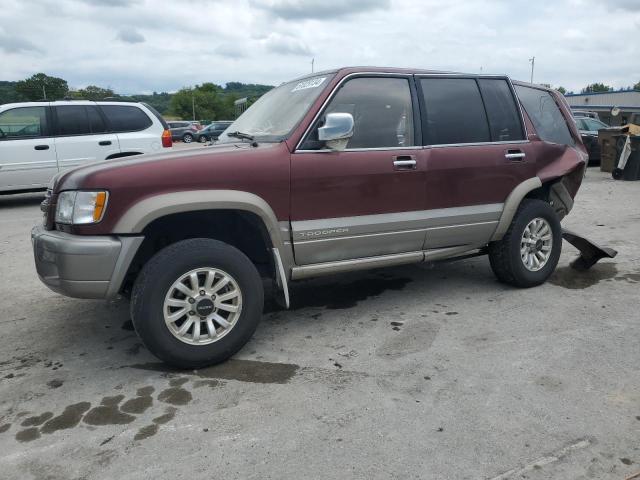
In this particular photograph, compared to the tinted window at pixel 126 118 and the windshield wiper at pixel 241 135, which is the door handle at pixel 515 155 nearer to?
the windshield wiper at pixel 241 135

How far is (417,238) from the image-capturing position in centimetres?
407

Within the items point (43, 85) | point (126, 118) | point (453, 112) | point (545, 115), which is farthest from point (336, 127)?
point (43, 85)

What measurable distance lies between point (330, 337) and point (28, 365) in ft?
6.51

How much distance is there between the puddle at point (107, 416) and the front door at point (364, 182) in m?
1.44

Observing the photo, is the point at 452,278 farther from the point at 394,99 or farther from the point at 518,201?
the point at 394,99

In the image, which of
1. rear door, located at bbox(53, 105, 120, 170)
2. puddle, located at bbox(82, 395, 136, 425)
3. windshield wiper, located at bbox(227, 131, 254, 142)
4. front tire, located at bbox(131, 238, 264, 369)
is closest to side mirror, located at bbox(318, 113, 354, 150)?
windshield wiper, located at bbox(227, 131, 254, 142)

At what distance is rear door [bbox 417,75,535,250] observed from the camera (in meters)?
4.10

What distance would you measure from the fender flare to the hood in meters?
0.10

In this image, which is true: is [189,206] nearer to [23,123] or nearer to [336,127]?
[336,127]

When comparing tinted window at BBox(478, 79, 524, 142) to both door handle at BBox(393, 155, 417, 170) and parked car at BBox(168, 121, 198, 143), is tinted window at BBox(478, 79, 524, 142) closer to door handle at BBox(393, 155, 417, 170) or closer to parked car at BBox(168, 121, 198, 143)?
door handle at BBox(393, 155, 417, 170)

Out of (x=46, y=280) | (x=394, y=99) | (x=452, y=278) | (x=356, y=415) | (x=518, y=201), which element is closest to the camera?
(x=356, y=415)

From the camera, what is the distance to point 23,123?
A: 9.14 meters

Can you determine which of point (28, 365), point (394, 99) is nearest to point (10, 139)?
point (28, 365)

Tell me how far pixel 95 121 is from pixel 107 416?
7795 mm
